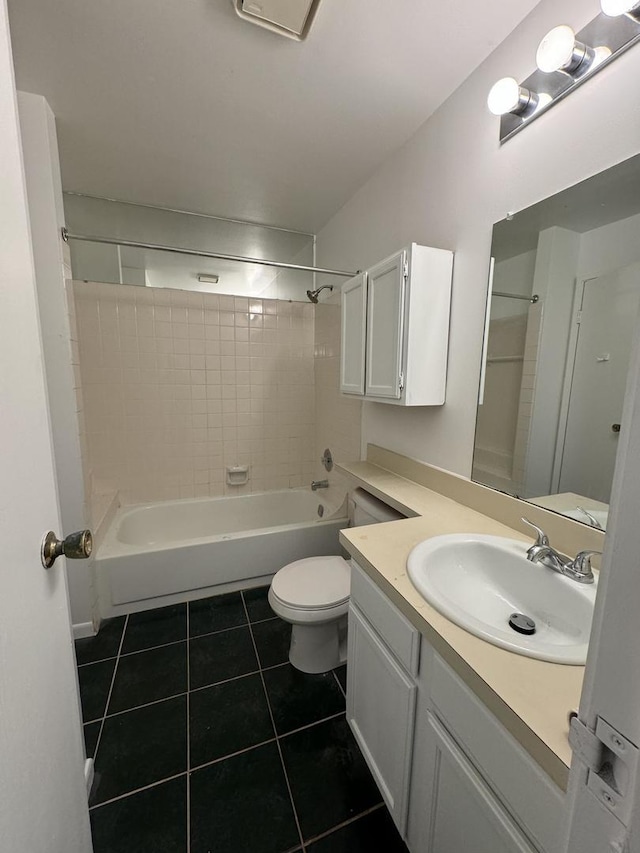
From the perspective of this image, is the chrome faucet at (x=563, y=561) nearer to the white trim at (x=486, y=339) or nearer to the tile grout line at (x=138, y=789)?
the white trim at (x=486, y=339)

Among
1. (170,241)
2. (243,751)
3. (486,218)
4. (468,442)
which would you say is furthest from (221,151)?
(243,751)

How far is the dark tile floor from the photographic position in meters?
1.00

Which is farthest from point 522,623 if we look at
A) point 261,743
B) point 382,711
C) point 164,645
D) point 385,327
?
point 164,645

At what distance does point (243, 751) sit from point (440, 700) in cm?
90

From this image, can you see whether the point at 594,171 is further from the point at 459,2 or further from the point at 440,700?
the point at 440,700

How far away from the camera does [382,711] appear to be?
968 mm

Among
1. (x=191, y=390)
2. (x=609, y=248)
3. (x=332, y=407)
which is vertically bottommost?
(x=332, y=407)

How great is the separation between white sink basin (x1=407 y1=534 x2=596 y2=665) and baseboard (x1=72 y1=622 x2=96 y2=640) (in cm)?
174

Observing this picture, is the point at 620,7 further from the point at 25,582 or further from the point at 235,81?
→ the point at 25,582

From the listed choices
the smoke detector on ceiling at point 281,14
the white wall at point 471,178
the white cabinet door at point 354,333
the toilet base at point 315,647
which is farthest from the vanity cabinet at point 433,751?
the smoke detector on ceiling at point 281,14

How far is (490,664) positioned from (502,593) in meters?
0.42

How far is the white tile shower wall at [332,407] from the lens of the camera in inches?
92.0

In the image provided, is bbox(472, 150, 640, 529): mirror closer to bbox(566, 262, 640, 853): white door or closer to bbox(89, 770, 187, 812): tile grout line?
bbox(566, 262, 640, 853): white door

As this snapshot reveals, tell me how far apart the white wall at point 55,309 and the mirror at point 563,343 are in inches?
67.9
